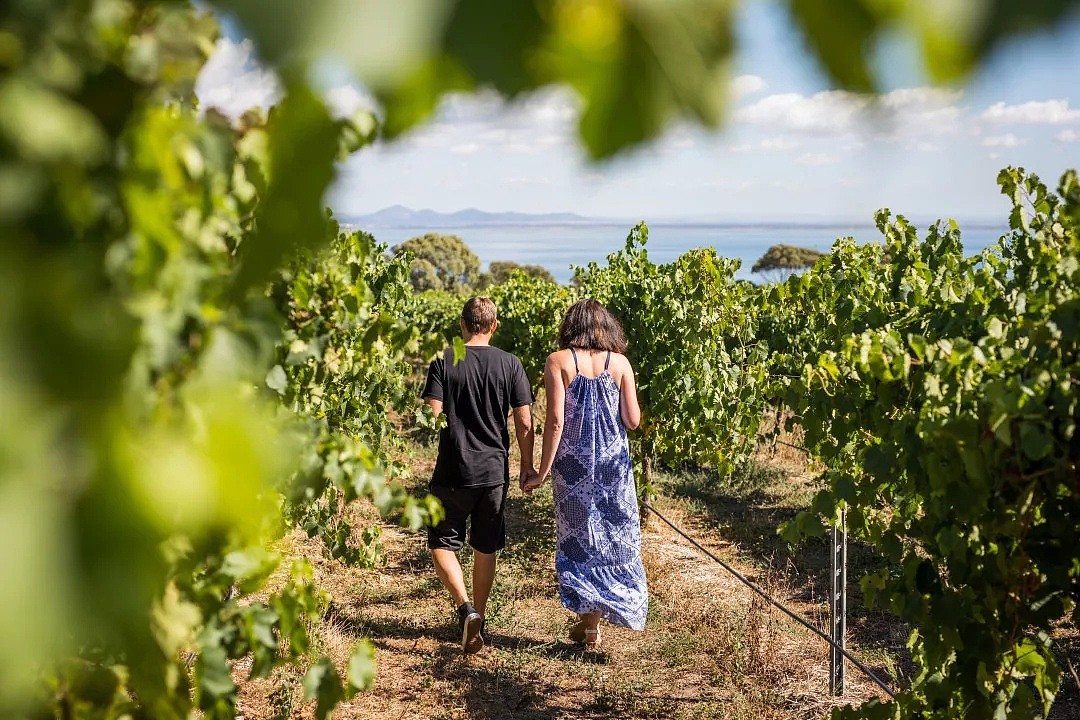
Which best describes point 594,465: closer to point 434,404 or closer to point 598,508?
point 598,508

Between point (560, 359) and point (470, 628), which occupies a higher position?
point (560, 359)

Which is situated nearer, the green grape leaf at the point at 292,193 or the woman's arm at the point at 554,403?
the green grape leaf at the point at 292,193

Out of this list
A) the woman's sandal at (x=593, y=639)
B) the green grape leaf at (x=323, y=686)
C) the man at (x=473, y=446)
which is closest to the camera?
the green grape leaf at (x=323, y=686)

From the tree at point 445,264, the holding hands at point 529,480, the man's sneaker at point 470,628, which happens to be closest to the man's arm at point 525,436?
the holding hands at point 529,480

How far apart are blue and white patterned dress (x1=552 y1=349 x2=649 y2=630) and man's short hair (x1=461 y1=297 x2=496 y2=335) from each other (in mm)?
521

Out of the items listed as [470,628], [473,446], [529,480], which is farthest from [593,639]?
[473,446]

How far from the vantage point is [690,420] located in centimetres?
718

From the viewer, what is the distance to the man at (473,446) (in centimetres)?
485

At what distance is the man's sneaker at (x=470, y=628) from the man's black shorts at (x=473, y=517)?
0.34 m

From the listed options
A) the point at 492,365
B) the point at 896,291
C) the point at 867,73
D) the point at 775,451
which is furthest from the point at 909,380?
the point at 775,451

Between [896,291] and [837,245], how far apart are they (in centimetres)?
236

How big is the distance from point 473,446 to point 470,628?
1.03 meters

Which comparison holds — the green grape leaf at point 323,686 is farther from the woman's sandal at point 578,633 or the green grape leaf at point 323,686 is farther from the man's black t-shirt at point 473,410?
the woman's sandal at point 578,633

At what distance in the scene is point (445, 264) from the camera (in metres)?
74.7
